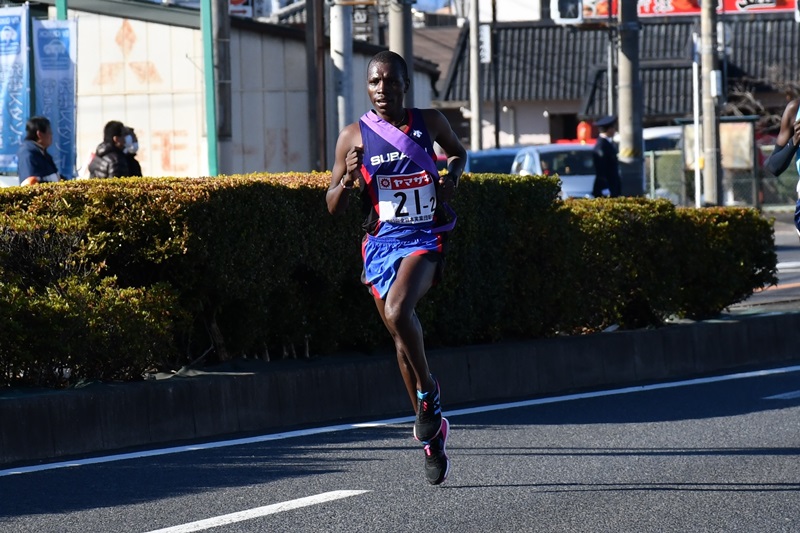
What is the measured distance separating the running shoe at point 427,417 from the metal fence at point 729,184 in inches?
999

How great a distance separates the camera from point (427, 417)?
6543 mm

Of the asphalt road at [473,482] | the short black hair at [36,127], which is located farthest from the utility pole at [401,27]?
the asphalt road at [473,482]

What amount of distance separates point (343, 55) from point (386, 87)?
43.1 ft

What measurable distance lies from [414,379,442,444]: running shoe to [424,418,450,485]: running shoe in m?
0.03

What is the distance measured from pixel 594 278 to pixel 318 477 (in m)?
4.38

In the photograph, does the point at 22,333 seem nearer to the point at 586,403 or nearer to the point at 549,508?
the point at 549,508

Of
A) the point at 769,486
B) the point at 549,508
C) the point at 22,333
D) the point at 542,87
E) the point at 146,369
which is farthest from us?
the point at 542,87

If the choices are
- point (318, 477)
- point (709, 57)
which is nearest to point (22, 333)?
point (318, 477)

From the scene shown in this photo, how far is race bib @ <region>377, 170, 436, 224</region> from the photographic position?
22.0ft

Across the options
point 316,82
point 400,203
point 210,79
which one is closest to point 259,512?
point 400,203

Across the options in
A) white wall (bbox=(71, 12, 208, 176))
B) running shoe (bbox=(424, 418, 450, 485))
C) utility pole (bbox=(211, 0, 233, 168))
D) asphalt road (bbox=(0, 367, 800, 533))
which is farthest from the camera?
white wall (bbox=(71, 12, 208, 176))

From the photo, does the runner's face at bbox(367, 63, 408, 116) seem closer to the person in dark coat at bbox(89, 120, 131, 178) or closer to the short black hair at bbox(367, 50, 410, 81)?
the short black hair at bbox(367, 50, 410, 81)

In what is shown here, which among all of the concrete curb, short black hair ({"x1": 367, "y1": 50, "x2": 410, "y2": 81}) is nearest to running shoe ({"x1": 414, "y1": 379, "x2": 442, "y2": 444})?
short black hair ({"x1": 367, "y1": 50, "x2": 410, "y2": 81})

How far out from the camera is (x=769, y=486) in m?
6.70
